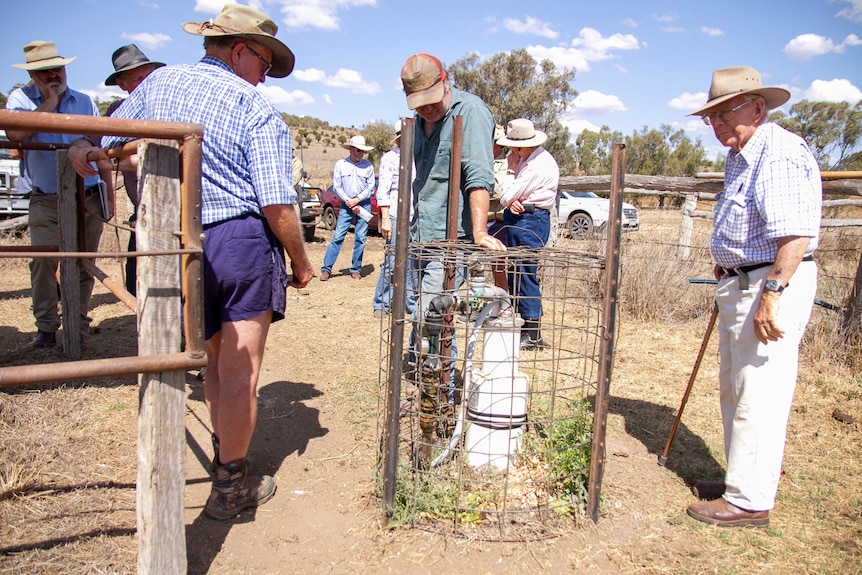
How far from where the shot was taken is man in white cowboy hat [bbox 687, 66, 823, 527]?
2.59m

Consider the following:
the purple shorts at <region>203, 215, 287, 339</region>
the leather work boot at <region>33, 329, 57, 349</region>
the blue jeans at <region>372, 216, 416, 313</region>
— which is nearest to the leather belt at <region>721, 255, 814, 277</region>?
the blue jeans at <region>372, 216, 416, 313</region>

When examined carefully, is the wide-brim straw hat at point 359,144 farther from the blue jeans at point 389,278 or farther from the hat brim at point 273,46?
the hat brim at point 273,46

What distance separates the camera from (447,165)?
363 cm

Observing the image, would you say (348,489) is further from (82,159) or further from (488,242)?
(82,159)

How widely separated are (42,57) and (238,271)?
3.30 metres

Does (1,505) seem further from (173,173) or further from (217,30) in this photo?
(217,30)

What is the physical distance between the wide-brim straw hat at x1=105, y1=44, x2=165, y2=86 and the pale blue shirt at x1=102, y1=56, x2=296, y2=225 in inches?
89.6

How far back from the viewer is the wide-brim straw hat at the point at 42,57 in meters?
4.36

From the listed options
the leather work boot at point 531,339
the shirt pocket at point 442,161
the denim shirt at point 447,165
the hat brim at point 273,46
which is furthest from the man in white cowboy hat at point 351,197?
the hat brim at point 273,46

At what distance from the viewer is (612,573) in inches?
98.0

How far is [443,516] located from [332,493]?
24.7 inches

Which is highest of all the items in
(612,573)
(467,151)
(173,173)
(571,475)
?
(467,151)

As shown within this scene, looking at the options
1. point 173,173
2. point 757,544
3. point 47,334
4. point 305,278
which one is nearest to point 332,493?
point 305,278

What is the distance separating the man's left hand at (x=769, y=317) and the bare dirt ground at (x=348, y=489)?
96cm
